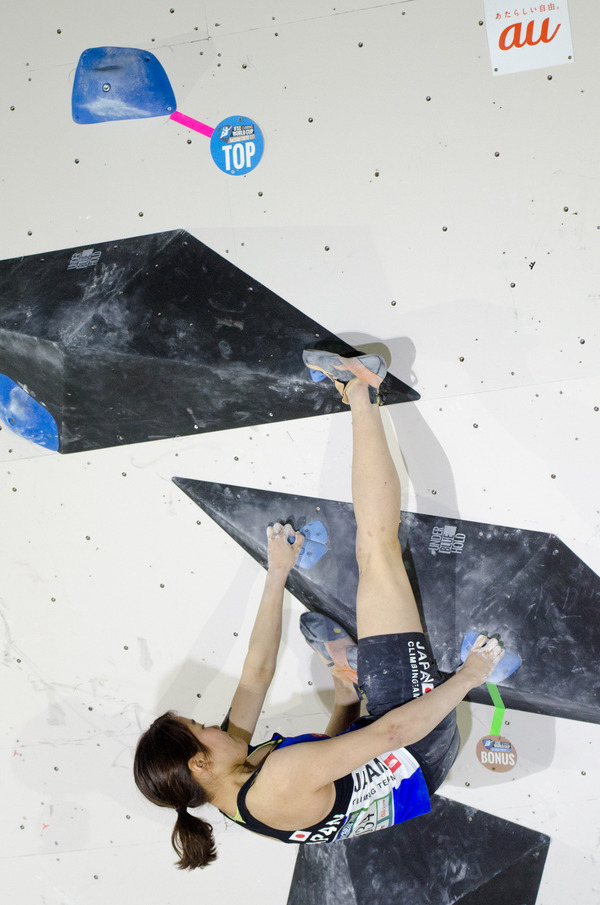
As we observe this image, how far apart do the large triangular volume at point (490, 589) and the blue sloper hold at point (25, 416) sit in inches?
24.0

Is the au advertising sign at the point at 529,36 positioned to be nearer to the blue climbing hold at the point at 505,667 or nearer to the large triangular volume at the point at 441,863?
the blue climbing hold at the point at 505,667

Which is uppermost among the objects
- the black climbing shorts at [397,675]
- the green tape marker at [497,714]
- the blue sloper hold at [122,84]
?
the blue sloper hold at [122,84]

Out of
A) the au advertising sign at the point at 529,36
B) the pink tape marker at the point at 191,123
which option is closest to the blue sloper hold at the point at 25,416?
the pink tape marker at the point at 191,123

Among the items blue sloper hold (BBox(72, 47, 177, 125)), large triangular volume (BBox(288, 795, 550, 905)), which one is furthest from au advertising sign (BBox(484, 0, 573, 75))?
large triangular volume (BBox(288, 795, 550, 905))

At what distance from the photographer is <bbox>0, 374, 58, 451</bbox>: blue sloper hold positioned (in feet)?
6.40

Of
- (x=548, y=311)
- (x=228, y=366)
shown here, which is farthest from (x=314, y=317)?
(x=548, y=311)

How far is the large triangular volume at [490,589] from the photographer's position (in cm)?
179

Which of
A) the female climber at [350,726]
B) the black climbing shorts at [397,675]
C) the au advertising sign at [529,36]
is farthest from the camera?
the au advertising sign at [529,36]

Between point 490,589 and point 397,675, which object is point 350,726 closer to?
point 397,675

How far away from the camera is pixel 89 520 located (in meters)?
1.97

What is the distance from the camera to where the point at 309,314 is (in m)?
1.85

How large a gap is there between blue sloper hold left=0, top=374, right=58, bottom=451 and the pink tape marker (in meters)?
0.89

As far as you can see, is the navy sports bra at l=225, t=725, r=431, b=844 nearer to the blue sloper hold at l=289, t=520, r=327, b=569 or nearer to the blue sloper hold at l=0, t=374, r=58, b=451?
the blue sloper hold at l=289, t=520, r=327, b=569

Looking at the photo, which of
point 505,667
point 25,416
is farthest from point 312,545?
point 25,416
